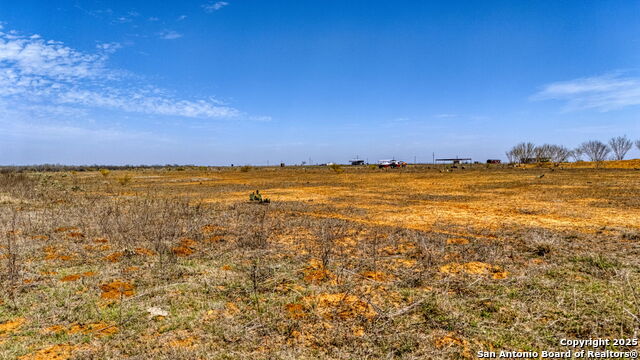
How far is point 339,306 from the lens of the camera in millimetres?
4281

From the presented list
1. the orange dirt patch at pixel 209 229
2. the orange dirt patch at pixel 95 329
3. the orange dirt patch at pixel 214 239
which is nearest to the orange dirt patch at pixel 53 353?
the orange dirt patch at pixel 95 329

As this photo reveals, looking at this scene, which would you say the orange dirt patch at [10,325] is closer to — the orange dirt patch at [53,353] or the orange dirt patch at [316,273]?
the orange dirt patch at [53,353]

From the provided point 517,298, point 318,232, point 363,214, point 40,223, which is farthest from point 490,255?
point 40,223

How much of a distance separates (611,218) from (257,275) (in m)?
10.7

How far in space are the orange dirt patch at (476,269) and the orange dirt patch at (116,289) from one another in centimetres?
481

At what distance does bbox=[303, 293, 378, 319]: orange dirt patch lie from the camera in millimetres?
4066

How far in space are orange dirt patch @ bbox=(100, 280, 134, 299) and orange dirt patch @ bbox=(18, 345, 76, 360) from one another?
1.23 meters

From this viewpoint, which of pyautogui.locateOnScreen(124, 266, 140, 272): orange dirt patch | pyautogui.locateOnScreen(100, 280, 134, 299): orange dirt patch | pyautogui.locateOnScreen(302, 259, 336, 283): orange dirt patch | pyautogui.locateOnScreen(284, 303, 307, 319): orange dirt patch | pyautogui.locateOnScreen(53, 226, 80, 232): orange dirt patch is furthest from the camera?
pyautogui.locateOnScreen(53, 226, 80, 232): orange dirt patch

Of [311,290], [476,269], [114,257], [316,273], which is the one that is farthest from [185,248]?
[476,269]

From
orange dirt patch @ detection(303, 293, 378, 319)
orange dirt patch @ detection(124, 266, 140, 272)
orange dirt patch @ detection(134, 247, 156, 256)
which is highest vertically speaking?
orange dirt patch @ detection(134, 247, 156, 256)

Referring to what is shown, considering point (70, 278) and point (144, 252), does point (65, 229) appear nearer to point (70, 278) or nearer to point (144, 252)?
point (144, 252)

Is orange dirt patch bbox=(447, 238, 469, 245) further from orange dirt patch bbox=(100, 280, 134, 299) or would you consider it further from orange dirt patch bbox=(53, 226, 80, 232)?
orange dirt patch bbox=(53, 226, 80, 232)

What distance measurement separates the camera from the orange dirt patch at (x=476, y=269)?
5.30 meters

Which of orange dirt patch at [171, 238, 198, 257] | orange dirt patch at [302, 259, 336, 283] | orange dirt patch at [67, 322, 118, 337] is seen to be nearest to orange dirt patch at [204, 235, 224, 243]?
orange dirt patch at [171, 238, 198, 257]
